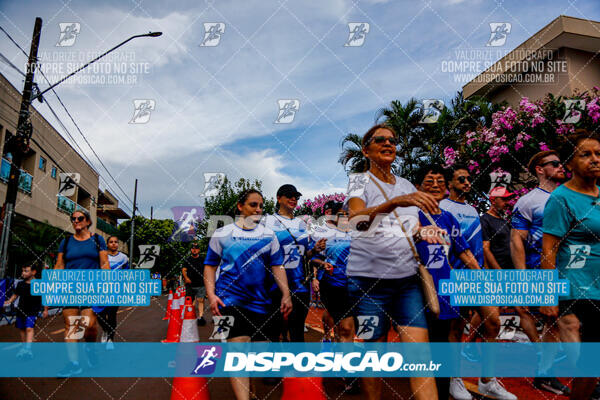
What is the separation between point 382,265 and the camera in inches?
99.7

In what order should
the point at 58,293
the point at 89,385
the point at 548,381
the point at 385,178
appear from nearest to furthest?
the point at 385,178 < the point at 548,381 < the point at 89,385 < the point at 58,293

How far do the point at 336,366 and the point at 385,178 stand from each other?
5.76 feet

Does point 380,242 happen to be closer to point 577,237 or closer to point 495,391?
point 577,237

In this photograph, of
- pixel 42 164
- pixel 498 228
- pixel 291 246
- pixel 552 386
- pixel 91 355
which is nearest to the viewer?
pixel 552 386

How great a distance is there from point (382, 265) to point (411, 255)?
214 mm

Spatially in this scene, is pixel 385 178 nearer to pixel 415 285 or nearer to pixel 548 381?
pixel 415 285

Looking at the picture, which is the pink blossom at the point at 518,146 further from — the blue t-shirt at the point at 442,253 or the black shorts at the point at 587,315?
the black shorts at the point at 587,315

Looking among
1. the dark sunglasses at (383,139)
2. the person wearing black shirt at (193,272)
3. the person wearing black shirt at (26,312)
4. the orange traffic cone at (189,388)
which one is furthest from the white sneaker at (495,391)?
the person wearing black shirt at (193,272)

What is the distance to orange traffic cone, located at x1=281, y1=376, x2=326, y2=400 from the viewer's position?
9.38ft

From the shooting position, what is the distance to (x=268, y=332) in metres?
3.47

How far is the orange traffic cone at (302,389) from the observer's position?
286 cm

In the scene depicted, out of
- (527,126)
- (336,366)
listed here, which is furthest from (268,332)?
(527,126)

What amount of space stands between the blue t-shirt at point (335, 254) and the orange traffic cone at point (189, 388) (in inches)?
71.8

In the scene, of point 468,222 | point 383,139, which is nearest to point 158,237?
point 468,222
